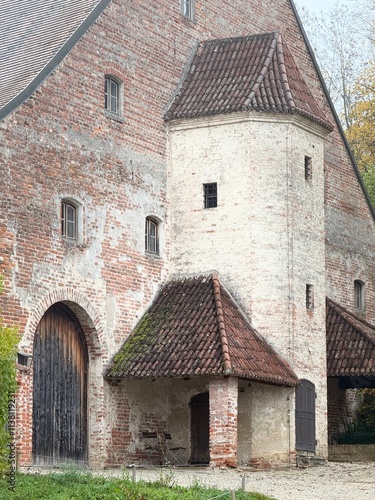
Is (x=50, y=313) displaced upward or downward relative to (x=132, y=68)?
downward

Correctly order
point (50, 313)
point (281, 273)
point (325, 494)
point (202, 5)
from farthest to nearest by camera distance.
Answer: point (202, 5) < point (281, 273) < point (50, 313) < point (325, 494)

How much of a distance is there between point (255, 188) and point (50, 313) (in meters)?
6.26

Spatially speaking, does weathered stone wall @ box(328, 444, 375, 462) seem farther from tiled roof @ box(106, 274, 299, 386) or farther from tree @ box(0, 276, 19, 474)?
tree @ box(0, 276, 19, 474)

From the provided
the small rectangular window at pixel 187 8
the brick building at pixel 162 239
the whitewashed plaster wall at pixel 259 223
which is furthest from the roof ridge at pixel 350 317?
the small rectangular window at pixel 187 8

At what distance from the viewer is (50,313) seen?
106 feet

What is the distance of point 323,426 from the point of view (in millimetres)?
36031

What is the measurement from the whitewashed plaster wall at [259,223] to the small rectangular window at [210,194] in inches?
5.6

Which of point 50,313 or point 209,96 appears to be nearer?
point 50,313

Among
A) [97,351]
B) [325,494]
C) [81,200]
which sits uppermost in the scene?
[81,200]

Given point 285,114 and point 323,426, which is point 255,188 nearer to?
point 285,114

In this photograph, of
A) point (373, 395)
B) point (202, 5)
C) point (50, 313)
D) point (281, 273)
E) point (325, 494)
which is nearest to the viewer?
point (325, 494)

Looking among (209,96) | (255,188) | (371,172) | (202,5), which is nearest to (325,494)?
(255,188)

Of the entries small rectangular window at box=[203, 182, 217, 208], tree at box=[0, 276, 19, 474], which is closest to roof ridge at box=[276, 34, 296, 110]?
small rectangular window at box=[203, 182, 217, 208]

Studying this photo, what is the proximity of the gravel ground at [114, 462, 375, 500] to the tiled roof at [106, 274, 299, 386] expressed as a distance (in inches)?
88.2
